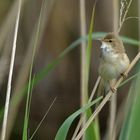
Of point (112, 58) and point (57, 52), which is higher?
point (112, 58)

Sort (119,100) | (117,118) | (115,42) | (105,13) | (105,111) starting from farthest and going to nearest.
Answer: (105,111) < (119,100) < (105,13) < (117,118) < (115,42)

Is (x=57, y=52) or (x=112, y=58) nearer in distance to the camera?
(x=112, y=58)

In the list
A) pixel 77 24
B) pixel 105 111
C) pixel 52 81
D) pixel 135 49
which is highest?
pixel 77 24

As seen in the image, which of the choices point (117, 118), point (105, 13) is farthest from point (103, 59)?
point (105, 13)

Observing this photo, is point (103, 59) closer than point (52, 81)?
Yes

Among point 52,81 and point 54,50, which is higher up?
point 54,50

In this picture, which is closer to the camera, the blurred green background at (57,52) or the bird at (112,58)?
the bird at (112,58)

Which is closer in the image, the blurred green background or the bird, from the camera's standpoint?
the bird

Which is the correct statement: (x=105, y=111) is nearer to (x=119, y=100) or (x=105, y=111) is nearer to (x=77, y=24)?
(x=119, y=100)
